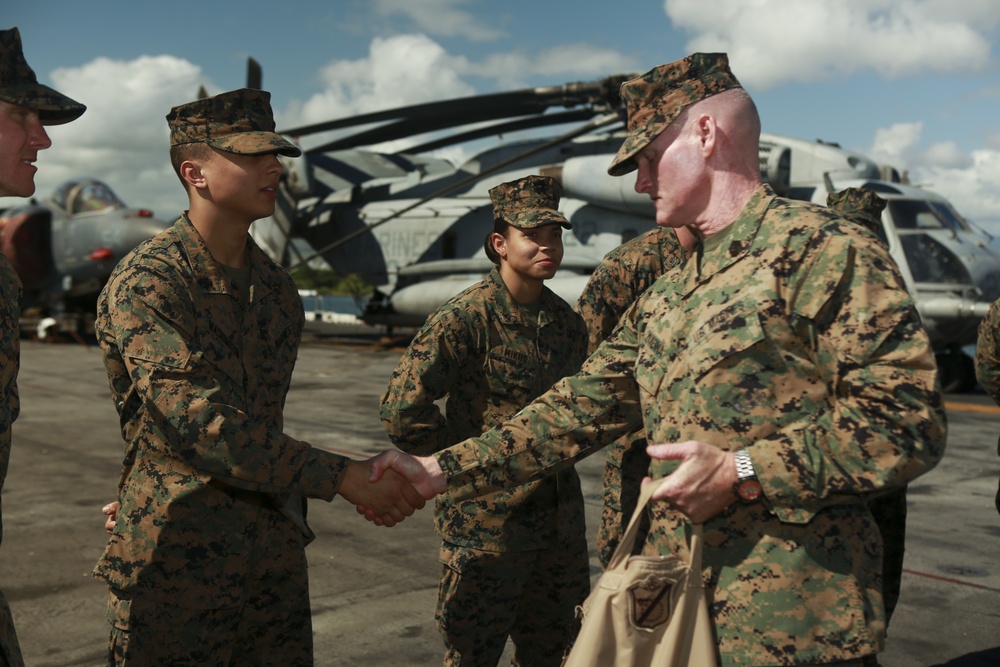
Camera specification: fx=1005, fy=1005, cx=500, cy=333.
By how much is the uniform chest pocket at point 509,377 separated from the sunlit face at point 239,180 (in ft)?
3.91

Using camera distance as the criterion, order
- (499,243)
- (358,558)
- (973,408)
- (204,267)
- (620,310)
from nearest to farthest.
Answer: (204,267), (499,243), (620,310), (358,558), (973,408)

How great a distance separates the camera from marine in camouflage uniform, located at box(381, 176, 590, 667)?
371 cm

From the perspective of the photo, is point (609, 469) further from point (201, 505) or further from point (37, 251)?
point (37, 251)

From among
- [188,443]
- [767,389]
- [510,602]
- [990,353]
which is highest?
[767,389]

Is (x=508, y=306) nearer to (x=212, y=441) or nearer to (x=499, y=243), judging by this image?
(x=499, y=243)

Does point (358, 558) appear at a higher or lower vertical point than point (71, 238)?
lower

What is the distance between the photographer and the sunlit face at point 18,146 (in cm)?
269

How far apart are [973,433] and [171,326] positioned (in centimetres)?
1036

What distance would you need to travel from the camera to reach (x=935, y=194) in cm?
1541

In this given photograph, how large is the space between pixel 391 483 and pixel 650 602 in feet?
3.82

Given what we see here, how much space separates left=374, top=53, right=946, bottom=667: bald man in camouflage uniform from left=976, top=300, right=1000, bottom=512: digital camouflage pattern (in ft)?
7.91

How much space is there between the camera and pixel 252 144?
121 inches

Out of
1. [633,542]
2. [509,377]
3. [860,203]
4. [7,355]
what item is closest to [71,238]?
[860,203]

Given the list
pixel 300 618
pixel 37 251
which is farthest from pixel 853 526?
pixel 37 251
